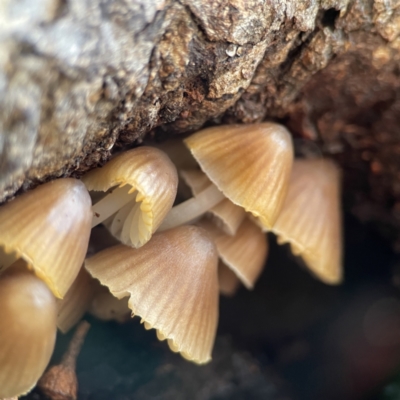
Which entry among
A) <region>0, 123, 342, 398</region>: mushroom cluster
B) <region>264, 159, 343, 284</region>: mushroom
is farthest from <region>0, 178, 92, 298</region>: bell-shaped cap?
<region>264, 159, 343, 284</region>: mushroom

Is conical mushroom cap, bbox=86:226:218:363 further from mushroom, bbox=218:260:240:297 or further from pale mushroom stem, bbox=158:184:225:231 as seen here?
mushroom, bbox=218:260:240:297

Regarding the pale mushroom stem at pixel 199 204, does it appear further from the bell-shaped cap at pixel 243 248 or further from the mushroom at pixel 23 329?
the mushroom at pixel 23 329

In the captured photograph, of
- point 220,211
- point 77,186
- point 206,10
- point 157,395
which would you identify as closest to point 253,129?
point 220,211

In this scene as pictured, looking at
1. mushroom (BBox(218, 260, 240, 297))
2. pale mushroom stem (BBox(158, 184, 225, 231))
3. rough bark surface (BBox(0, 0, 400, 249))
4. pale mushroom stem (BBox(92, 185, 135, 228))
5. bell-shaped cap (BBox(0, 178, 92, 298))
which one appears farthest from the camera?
mushroom (BBox(218, 260, 240, 297))

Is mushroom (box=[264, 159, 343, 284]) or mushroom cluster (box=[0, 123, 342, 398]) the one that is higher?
mushroom cluster (box=[0, 123, 342, 398])

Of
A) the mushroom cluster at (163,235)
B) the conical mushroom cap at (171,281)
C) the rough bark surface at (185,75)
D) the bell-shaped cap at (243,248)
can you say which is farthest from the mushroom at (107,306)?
the rough bark surface at (185,75)

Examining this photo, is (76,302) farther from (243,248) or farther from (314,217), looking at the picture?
(314,217)
